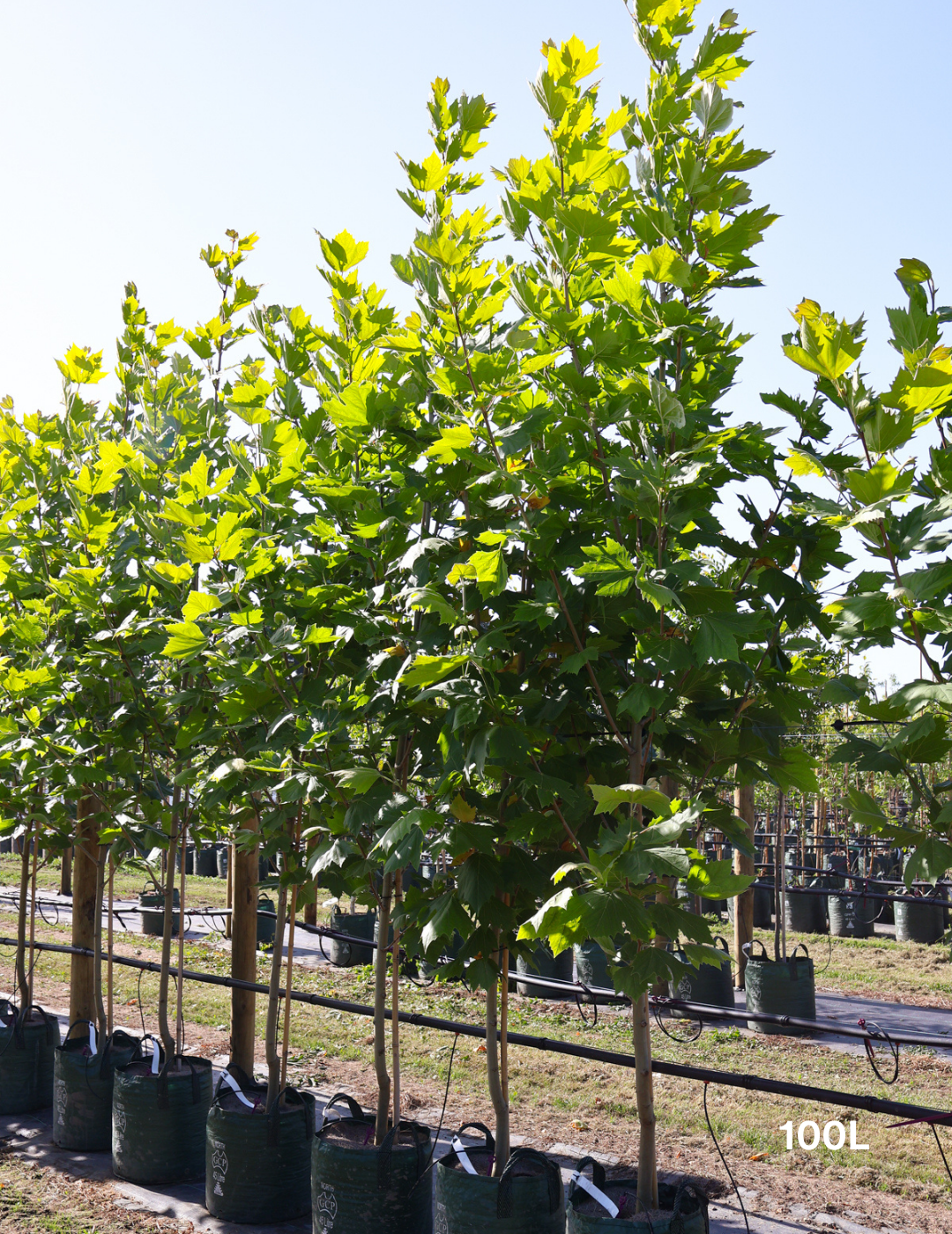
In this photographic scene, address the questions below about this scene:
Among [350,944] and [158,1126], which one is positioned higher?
[158,1126]

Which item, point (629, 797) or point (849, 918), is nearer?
point (629, 797)

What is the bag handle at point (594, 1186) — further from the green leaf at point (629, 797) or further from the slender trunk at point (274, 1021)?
the slender trunk at point (274, 1021)

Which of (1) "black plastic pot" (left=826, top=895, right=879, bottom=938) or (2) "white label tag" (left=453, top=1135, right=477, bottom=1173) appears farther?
(1) "black plastic pot" (left=826, top=895, right=879, bottom=938)

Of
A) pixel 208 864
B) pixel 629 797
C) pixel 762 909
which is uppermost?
pixel 629 797

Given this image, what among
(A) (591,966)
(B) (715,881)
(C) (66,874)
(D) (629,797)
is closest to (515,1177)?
(B) (715,881)

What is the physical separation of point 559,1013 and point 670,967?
6.23 m

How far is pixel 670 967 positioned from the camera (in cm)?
204

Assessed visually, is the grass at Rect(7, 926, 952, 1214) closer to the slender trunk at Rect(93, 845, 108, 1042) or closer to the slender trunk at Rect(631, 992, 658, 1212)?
→ the slender trunk at Rect(93, 845, 108, 1042)

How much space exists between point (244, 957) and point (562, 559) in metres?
3.27

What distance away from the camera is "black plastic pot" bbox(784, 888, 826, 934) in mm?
13008

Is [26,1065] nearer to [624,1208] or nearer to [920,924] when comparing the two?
[624,1208]

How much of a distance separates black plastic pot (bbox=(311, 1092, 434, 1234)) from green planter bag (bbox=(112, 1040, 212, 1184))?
1.26 m

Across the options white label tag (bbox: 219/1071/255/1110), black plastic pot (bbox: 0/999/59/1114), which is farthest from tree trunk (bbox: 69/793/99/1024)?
white label tag (bbox: 219/1071/255/1110)

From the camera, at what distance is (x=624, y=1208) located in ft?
8.40
